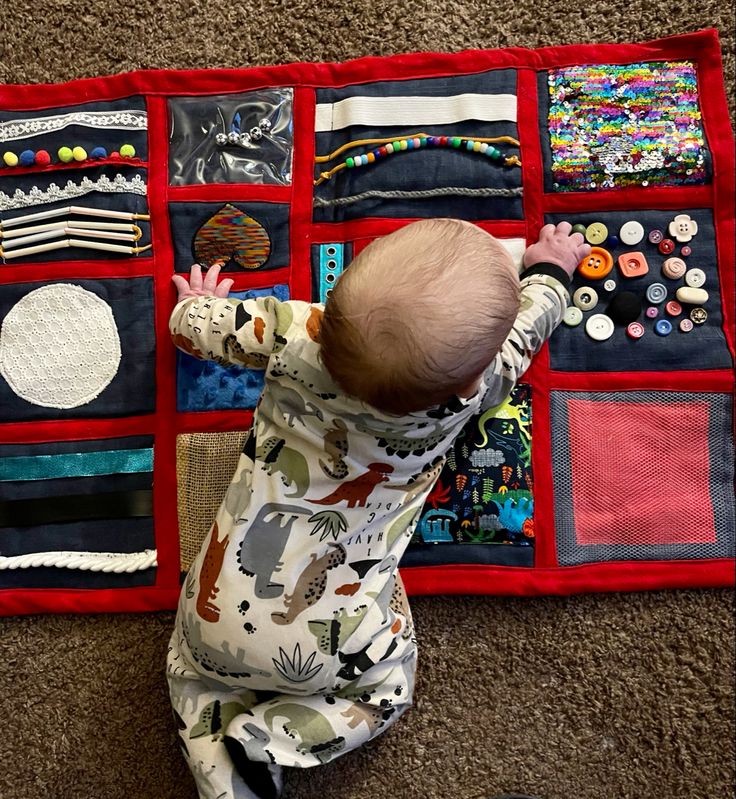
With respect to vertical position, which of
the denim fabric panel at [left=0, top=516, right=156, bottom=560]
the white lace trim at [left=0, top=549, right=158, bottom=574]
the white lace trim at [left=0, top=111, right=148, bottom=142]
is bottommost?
the white lace trim at [left=0, top=549, right=158, bottom=574]

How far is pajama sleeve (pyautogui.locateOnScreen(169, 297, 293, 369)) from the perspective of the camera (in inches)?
32.0

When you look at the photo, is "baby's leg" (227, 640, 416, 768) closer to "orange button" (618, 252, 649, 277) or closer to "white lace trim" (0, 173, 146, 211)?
"orange button" (618, 252, 649, 277)

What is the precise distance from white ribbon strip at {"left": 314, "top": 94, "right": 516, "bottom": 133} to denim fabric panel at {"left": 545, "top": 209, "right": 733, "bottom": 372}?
0.18 meters

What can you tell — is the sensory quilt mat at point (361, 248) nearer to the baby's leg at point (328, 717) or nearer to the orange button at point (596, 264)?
the orange button at point (596, 264)

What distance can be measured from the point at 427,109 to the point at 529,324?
0.33 metres

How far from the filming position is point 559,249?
0.94 m

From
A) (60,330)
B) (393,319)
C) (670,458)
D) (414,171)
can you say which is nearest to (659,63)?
(414,171)

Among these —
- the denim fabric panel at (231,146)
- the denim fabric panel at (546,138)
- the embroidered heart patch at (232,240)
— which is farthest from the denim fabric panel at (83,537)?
the denim fabric panel at (546,138)

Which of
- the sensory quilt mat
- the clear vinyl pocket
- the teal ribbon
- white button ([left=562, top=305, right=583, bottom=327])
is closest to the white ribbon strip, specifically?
the sensory quilt mat

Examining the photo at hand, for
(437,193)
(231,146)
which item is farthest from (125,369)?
(437,193)

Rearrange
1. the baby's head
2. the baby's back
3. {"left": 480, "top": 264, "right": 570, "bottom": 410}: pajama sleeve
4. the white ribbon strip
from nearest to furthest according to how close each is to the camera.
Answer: the baby's head → the baby's back → {"left": 480, "top": 264, "right": 570, "bottom": 410}: pajama sleeve → the white ribbon strip

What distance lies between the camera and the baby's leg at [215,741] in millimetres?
840

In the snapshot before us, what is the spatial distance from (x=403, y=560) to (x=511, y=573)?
5.5 inches

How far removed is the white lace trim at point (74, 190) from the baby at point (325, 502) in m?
0.18
